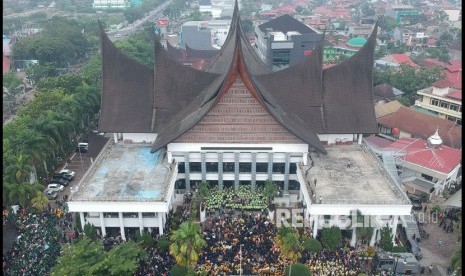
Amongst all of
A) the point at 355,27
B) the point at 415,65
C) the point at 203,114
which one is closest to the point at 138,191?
the point at 203,114

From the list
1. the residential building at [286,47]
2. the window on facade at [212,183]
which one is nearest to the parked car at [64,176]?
the window on facade at [212,183]

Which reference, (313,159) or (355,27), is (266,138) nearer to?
(313,159)

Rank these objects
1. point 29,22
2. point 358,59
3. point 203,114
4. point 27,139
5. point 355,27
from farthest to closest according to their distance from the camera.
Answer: point 29,22, point 355,27, point 358,59, point 27,139, point 203,114

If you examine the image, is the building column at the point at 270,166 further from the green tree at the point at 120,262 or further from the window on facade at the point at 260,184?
the green tree at the point at 120,262

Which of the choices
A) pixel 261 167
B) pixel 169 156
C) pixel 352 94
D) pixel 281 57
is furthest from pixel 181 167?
pixel 281 57

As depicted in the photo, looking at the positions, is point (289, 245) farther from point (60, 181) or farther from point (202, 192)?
point (60, 181)

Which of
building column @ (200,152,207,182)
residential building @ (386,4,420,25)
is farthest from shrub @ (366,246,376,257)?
residential building @ (386,4,420,25)

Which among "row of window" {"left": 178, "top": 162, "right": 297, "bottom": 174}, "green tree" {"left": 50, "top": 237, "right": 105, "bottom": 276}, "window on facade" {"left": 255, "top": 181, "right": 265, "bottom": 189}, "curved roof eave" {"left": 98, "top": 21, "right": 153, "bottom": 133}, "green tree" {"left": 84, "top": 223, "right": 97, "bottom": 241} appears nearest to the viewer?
"green tree" {"left": 50, "top": 237, "right": 105, "bottom": 276}

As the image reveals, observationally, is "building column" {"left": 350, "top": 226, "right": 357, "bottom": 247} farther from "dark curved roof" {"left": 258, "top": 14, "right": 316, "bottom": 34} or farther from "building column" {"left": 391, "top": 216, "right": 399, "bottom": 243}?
"dark curved roof" {"left": 258, "top": 14, "right": 316, "bottom": 34}
